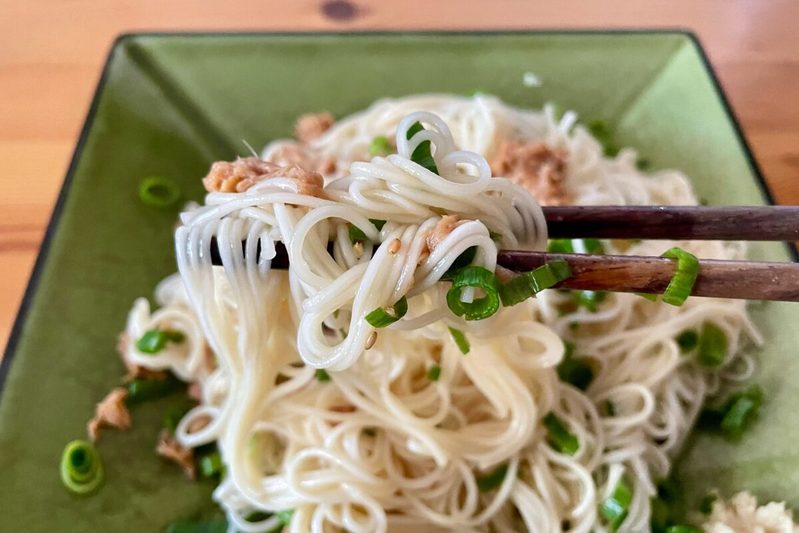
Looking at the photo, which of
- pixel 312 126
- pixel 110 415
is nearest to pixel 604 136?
pixel 312 126

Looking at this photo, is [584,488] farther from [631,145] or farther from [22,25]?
[22,25]

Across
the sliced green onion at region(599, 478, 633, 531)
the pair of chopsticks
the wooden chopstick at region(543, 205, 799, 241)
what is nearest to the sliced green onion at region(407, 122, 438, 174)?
the pair of chopsticks

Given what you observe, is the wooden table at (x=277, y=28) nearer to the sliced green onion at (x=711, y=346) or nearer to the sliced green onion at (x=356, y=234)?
the sliced green onion at (x=711, y=346)

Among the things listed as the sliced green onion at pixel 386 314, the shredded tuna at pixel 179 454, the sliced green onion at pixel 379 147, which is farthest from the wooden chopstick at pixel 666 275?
the shredded tuna at pixel 179 454

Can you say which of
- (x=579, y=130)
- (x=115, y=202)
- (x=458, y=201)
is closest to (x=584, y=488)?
(x=458, y=201)

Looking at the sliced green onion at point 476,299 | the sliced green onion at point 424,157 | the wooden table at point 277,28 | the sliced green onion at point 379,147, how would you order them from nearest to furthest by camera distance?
the sliced green onion at point 476,299 < the sliced green onion at point 424,157 < the sliced green onion at point 379,147 < the wooden table at point 277,28

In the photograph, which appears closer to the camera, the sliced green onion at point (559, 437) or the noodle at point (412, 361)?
the noodle at point (412, 361)

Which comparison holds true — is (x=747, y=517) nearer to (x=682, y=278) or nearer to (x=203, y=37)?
(x=682, y=278)
